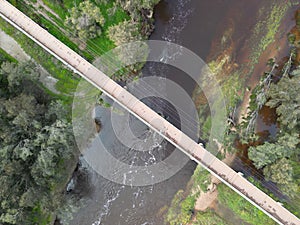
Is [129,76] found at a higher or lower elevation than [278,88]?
lower

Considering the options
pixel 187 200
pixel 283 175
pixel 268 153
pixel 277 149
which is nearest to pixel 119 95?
pixel 187 200

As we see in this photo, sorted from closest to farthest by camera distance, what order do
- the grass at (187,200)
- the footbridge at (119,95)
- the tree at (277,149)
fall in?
1. the tree at (277,149)
2. the footbridge at (119,95)
3. the grass at (187,200)

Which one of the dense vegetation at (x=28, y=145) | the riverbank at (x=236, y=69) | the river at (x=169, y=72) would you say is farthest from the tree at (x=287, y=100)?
the dense vegetation at (x=28, y=145)

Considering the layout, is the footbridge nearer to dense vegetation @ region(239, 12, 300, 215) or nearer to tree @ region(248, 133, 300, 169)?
tree @ region(248, 133, 300, 169)

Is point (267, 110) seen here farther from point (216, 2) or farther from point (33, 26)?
point (33, 26)

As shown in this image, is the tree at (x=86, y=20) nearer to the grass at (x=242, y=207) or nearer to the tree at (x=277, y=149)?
the tree at (x=277, y=149)

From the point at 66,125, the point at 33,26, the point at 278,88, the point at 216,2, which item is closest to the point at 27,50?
the point at 33,26

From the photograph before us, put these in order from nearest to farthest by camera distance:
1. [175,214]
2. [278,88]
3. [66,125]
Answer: [66,125]
[278,88]
[175,214]
